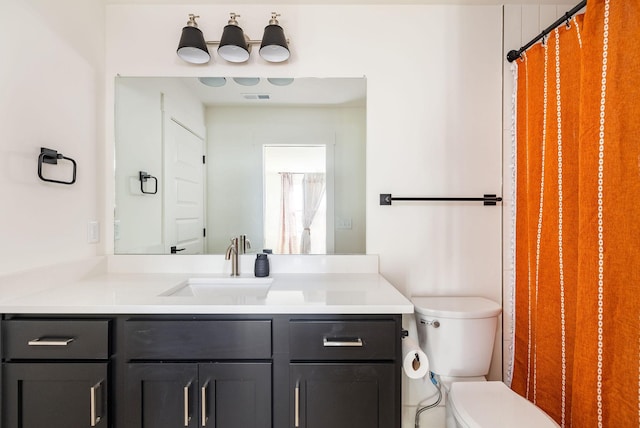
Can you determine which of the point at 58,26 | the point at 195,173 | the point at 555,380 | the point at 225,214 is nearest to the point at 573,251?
the point at 555,380

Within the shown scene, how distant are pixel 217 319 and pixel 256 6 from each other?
1.58 metres

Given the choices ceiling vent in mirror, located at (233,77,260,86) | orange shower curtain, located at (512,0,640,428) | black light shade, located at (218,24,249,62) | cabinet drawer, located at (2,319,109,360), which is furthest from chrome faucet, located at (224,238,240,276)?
orange shower curtain, located at (512,0,640,428)

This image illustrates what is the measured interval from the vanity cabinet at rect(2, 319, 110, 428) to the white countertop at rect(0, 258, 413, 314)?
74mm

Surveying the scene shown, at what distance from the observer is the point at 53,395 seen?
3.45ft

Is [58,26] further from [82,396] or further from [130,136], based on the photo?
[82,396]

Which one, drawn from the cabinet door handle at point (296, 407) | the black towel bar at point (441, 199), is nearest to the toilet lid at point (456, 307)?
the black towel bar at point (441, 199)

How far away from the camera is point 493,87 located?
1.65 meters

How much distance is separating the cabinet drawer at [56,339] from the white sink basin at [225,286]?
17.7 inches

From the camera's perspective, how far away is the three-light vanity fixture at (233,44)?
1495mm

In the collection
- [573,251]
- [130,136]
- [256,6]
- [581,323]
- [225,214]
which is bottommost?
[581,323]

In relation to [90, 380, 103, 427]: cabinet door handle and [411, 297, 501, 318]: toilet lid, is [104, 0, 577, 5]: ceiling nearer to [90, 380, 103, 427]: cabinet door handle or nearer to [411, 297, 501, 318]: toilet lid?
[411, 297, 501, 318]: toilet lid

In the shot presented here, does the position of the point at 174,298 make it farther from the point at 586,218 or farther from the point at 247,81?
the point at 586,218

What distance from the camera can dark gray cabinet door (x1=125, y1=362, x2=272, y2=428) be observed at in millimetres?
1066

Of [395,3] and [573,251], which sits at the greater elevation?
[395,3]
